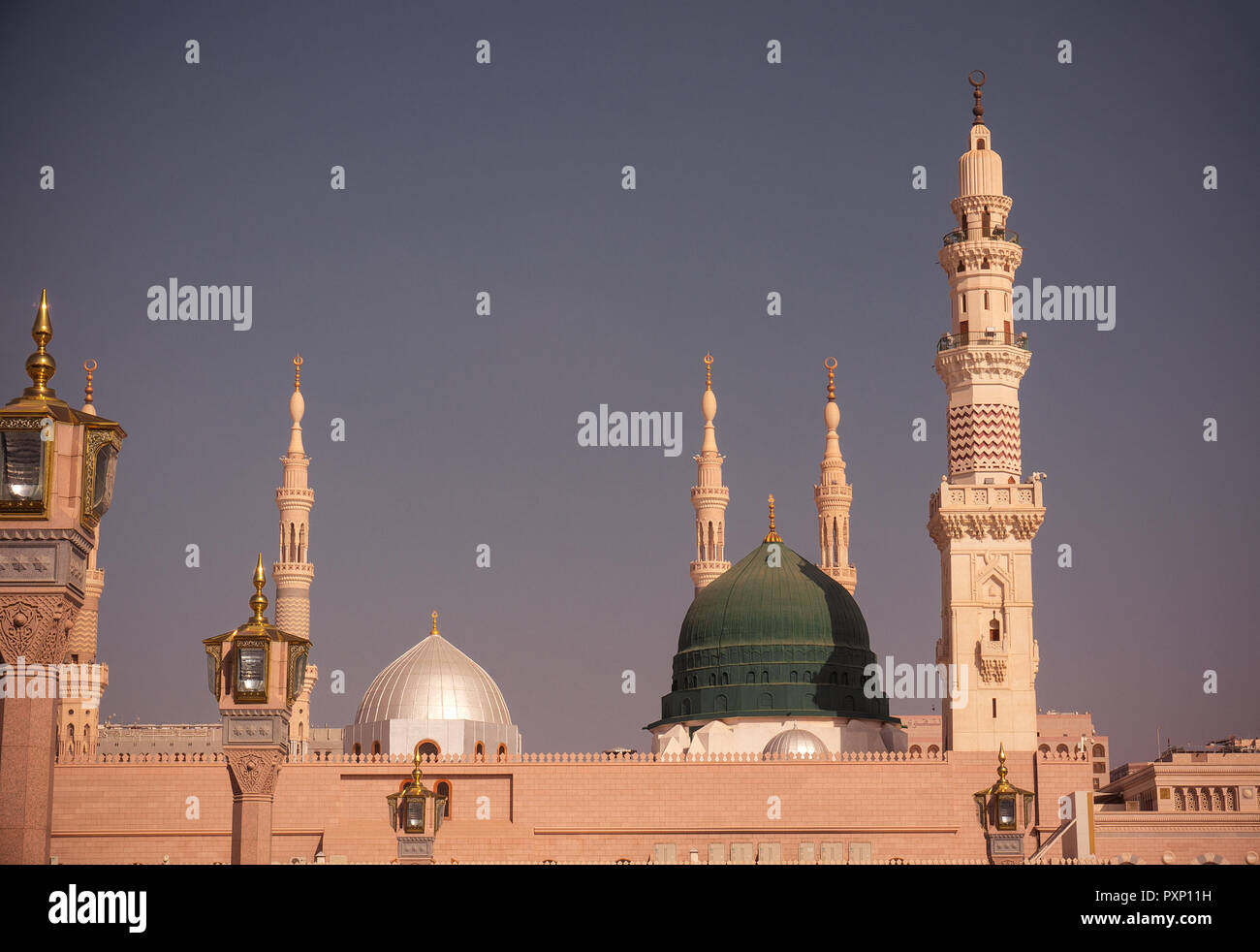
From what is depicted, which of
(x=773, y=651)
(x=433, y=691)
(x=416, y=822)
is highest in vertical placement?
(x=773, y=651)

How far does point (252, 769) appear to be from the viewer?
26.8 meters

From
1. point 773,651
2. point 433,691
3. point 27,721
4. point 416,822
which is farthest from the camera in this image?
point 773,651

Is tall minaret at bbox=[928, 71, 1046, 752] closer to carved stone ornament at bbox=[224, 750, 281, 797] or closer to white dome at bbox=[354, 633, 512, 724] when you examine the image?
white dome at bbox=[354, 633, 512, 724]

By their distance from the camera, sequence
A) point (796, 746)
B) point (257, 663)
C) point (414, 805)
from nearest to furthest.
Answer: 1. point (257, 663)
2. point (414, 805)
3. point (796, 746)

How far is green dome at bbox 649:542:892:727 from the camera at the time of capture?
2222 inches

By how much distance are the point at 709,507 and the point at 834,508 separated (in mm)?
4578

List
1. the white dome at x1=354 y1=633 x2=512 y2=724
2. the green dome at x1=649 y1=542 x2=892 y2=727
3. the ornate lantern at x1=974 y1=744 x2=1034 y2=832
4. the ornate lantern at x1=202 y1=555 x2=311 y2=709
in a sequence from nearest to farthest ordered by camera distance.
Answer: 1. the ornate lantern at x1=202 y1=555 x2=311 y2=709
2. the ornate lantern at x1=974 y1=744 x2=1034 y2=832
3. the white dome at x1=354 y1=633 x2=512 y2=724
4. the green dome at x1=649 y1=542 x2=892 y2=727

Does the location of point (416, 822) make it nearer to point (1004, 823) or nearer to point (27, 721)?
point (1004, 823)

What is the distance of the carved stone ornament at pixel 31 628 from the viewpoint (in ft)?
52.6

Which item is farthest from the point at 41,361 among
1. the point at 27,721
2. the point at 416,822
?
the point at 416,822

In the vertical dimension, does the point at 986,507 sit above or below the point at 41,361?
above

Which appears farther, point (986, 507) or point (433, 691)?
point (433, 691)

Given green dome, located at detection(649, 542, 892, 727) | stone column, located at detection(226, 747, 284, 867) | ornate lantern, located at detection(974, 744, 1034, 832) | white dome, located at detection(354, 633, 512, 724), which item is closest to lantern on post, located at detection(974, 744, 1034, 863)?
ornate lantern, located at detection(974, 744, 1034, 832)

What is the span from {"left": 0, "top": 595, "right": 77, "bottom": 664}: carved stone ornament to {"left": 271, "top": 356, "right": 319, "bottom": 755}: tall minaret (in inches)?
1518
